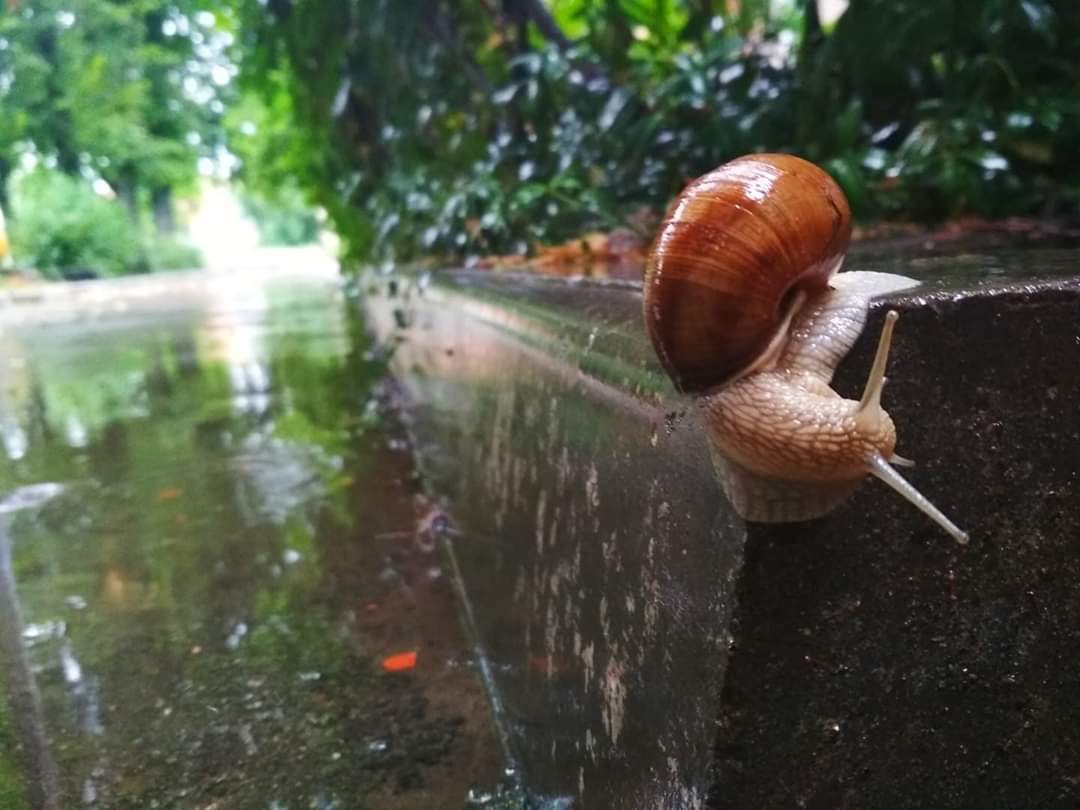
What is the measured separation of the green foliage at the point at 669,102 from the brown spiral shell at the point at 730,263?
170 cm

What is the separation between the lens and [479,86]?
3.76 meters

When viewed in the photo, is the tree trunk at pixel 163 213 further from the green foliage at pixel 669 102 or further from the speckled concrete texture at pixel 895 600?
the speckled concrete texture at pixel 895 600

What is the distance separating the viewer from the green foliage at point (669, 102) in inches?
97.2

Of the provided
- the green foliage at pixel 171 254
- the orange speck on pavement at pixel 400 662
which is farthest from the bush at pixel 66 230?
the orange speck on pavement at pixel 400 662

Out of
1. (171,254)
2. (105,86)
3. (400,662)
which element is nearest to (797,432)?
(400,662)

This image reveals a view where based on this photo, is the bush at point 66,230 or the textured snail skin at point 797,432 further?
the bush at point 66,230

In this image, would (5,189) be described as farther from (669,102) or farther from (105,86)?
(669,102)

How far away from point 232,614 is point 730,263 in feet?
5.39

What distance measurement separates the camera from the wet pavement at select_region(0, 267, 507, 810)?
4.84 feet

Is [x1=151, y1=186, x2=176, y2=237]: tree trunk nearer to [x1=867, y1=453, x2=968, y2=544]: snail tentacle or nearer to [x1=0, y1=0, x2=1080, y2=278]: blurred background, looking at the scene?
[x1=0, y1=0, x2=1080, y2=278]: blurred background

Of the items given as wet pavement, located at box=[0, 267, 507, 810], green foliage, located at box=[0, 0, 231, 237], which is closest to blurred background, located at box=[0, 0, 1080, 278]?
wet pavement, located at box=[0, 267, 507, 810]

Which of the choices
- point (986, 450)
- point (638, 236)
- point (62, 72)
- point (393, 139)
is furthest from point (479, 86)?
point (62, 72)

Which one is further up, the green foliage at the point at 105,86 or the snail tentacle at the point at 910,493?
the green foliage at the point at 105,86

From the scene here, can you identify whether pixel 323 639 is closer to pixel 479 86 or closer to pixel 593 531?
pixel 593 531
